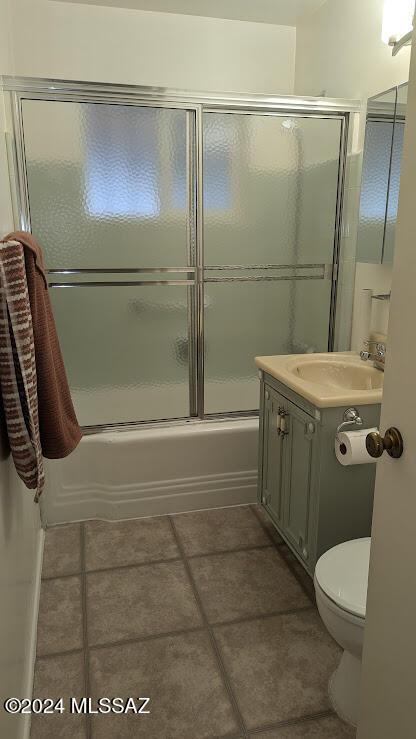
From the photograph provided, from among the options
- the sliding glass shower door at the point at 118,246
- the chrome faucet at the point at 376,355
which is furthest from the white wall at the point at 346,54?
the chrome faucet at the point at 376,355

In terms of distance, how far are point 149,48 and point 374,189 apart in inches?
58.3

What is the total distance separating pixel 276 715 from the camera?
158 centimetres

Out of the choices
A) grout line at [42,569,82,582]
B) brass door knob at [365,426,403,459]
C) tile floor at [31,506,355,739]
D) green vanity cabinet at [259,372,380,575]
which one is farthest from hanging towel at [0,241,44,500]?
grout line at [42,569,82,582]

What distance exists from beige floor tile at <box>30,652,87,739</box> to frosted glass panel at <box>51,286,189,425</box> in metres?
1.12

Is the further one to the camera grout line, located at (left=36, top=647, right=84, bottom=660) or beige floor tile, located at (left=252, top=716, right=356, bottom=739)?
grout line, located at (left=36, top=647, right=84, bottom=660)

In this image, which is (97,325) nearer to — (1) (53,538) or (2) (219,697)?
(1) (53,538)

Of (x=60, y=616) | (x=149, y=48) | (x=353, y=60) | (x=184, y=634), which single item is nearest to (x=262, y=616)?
(x=184, y=634)

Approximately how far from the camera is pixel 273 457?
2.27 m

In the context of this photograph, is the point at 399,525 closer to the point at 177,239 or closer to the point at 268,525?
the point at 268,525

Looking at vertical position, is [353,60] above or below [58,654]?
above

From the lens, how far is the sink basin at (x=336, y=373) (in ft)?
7.30

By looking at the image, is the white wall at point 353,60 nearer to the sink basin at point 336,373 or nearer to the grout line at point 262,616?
the sink basin at point 336,373

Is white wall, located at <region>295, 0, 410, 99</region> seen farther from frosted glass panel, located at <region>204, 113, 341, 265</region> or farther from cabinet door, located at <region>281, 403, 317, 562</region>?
→ cabinet door, located at <region>281, 403, 317, 562</region>

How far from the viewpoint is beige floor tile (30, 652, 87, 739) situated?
1535 mm
